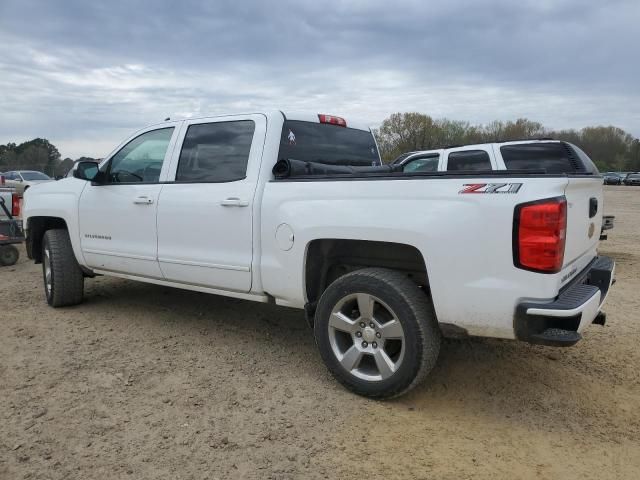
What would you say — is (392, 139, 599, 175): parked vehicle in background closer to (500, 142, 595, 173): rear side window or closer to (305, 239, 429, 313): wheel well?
(500, 142, 595, 173): rear side window

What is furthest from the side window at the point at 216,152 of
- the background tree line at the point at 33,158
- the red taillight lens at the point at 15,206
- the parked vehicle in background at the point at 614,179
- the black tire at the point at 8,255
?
the parked vehicle in background at the point at 614,179

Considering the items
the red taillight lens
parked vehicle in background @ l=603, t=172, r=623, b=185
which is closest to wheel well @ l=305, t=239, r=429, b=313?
the red taillight lens

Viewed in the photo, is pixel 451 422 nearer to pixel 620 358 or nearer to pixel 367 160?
pixel 620 358

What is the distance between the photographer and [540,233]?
113 inches

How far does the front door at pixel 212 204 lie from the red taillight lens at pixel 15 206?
6498 mm

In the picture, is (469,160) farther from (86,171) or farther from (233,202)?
(86,171)

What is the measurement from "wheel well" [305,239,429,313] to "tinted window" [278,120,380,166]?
90 centimetres

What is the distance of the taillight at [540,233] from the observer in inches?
113

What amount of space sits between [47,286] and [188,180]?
8.07ft

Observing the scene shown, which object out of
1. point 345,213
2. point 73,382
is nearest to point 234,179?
point 345,213

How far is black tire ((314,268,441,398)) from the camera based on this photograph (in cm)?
330

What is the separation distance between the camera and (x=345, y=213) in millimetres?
3557

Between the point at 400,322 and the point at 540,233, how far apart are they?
Result: 985 mm

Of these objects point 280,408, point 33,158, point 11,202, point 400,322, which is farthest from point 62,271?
point 33,158
